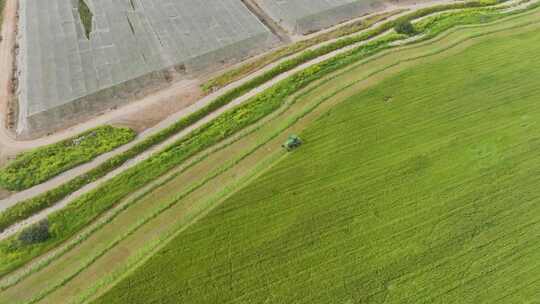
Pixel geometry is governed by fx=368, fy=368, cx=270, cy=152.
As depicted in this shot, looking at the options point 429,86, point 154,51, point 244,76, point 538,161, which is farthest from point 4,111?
point 538,161

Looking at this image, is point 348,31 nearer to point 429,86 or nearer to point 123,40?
point 429,86

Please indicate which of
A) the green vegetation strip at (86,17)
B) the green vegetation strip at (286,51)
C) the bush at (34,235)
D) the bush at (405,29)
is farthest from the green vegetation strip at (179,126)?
the green vegetation strip at (86,17)

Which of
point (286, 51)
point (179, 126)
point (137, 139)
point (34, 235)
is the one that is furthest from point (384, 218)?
point (34, 235)

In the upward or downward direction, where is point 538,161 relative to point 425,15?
downward

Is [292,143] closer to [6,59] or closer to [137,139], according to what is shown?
[137,139]

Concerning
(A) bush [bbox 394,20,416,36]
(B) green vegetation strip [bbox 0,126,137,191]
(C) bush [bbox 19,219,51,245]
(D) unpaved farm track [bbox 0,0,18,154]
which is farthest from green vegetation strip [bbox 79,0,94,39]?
(A) bush [bbox 394,20,416,36]

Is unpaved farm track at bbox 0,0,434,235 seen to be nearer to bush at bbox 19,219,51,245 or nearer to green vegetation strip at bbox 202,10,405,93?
green vegetation strip at bbox 202,10,405,93
